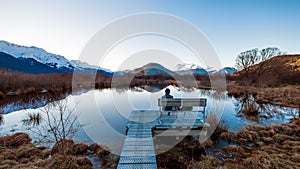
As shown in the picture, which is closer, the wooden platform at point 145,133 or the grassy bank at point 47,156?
the wooden platform at point 145,133

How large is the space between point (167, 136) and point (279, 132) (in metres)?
4.67

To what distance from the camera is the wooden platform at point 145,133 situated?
3895 mm

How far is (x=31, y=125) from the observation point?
800 centimetres

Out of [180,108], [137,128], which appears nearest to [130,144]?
[137,128]

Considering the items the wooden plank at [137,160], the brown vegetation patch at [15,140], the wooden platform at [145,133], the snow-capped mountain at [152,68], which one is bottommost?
the brown vegetation patch at [15,140]

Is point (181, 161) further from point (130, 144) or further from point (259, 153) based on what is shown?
point (259, 153)

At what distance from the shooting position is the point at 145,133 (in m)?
5.68

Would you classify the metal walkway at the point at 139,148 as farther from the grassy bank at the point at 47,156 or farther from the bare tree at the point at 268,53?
the bare tree at the point at 268,53

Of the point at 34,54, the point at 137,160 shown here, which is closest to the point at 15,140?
the point at 137,160

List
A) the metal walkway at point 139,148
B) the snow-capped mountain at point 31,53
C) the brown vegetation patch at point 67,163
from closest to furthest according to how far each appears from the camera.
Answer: the metal walkway at point 139,148, the brown vegetation patch at point 67,163, the snow-capped mountain at point 31,53

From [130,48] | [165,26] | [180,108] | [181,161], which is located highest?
[165,26]

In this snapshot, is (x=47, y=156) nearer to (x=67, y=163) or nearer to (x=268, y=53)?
(x=67, y=163)

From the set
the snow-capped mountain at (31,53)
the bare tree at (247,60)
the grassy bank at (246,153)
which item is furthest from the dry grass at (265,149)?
the snow-capped mountain at (31,53)

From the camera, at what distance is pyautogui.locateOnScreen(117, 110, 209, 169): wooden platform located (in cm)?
389
